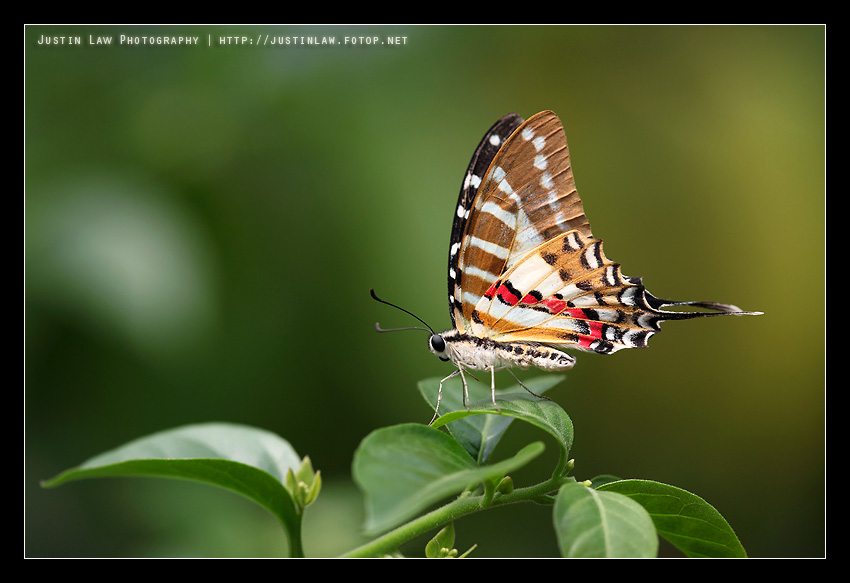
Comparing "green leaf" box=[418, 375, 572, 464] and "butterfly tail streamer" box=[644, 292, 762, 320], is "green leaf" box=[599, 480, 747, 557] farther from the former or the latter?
"butterfly tail streamer" box=[644, 292, 762, 320]

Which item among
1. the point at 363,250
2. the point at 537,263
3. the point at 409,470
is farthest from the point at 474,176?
the point at 363,250

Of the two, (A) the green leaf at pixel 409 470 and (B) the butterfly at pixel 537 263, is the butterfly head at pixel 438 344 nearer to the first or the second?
(B) the butterfly at pixel 537 263

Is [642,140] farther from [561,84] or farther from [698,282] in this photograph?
[698,282]

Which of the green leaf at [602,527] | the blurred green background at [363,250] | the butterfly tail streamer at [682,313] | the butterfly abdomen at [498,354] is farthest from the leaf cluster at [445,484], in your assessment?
the blurred green background at [363,250]

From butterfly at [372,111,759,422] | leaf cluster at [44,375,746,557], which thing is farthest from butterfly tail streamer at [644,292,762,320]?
leaf cluster at [44,375,746,557]

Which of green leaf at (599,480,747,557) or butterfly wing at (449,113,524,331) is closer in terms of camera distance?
green leaf at (599,480,747,557)

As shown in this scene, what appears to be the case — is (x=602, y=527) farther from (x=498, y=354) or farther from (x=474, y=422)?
(x=498, y=354)

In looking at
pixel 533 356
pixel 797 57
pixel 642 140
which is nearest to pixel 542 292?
pixel 533 356

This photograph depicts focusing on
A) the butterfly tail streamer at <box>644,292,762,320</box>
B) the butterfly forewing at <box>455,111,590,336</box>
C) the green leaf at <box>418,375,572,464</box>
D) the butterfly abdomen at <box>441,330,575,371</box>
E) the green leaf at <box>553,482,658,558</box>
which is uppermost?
the butterfly forewing at <box>455,111,590,336</box>
